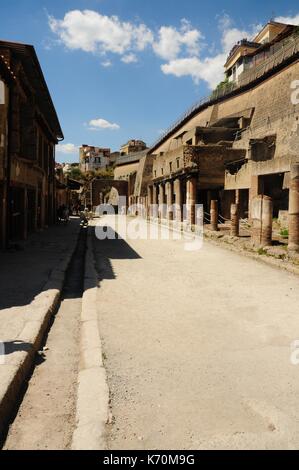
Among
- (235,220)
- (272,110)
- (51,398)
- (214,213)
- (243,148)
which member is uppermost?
(272,110)

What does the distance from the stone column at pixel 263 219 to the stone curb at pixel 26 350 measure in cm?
766

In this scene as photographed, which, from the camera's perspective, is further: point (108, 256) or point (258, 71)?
point (258, 71)

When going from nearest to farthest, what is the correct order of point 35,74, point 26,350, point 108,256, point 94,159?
point 26,350 < point 108,256 < point 35,74 < point 94,159

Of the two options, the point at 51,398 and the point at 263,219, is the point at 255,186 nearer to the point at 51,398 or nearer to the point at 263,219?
the point at 263,219

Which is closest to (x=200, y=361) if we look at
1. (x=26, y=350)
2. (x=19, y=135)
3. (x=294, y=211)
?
(x=26, y=350)

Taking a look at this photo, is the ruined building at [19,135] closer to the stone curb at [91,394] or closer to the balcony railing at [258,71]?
the stone curb at [91,394]

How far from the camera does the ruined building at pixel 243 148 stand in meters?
19.9

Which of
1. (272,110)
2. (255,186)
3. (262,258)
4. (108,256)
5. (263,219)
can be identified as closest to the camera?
(262,258)

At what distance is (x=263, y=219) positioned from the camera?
12.1 m

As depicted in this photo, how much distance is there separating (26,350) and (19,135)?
960 centimetres

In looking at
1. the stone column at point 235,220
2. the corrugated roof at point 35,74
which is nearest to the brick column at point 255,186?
the stone column at point 235,220

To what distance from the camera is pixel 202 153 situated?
24.6m

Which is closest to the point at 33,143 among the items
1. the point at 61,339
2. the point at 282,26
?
the point at 61,339
